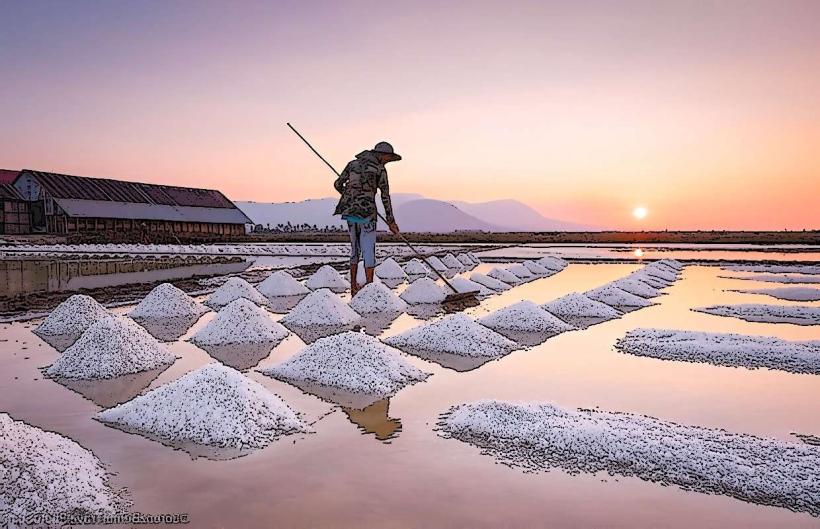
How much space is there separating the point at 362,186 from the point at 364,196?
4.2 inches

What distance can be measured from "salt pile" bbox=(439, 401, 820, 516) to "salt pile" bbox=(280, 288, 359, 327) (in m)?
2.54

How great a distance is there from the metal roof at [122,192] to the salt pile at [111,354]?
2417 cm

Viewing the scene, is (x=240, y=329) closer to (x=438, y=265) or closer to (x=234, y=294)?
(x=234, y=294)

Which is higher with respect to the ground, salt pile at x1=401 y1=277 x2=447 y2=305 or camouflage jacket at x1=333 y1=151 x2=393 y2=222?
camouflage jacket at x1=333 y1=151 x2=393 y2=222

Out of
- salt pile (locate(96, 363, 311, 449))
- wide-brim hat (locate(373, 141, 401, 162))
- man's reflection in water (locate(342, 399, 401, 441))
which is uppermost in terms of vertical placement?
wide-brim hat (locate(373, 141, 401, 162))

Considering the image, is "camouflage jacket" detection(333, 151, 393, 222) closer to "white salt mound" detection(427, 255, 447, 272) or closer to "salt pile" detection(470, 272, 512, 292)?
"salt pile" detection(470, 272, 512, 292)

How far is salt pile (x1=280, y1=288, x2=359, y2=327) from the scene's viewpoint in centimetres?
490

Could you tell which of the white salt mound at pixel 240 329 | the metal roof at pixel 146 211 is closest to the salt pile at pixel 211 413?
the white salt mound at pixel 240 329

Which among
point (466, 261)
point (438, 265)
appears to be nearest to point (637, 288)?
point (438, 265)

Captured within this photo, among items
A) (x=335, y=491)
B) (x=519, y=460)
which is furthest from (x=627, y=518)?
(x=335, y=491)

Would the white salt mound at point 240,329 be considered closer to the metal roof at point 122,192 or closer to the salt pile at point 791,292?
the salt pile at point 791,292

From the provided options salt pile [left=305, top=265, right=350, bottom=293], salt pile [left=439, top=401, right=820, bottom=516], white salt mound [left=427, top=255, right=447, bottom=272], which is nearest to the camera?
salt pile [left=439, top=401, right=820, bottom=516]

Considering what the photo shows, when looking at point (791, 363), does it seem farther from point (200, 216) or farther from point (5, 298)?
point (200, 216)

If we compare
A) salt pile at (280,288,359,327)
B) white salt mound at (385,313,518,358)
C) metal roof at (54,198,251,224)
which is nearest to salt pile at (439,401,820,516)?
white salt mound at (385,313,518,358)
